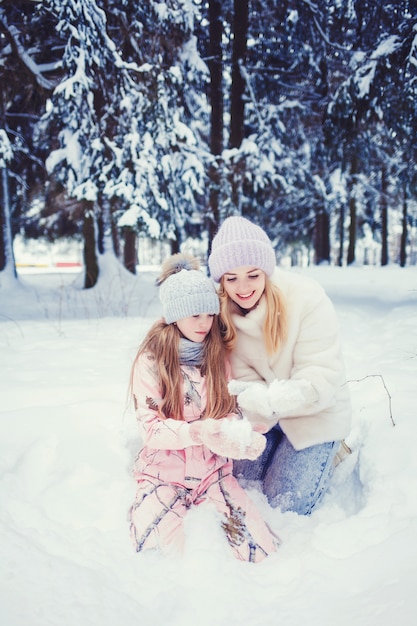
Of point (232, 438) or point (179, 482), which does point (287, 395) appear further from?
point (179, 482)

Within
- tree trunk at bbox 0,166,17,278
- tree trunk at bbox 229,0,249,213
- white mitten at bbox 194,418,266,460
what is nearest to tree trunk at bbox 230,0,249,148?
tree trunk at bbox 229,0,249,213

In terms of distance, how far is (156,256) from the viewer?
189 ft

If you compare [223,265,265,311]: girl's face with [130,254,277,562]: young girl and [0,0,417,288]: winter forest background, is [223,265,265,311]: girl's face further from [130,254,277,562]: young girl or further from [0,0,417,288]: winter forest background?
[0,0,417,288]: winter forest background

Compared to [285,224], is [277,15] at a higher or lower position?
higher

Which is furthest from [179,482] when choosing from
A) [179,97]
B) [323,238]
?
[323,238]

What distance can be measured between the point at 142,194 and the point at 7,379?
12.4 feet

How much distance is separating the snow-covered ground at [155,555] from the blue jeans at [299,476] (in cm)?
7

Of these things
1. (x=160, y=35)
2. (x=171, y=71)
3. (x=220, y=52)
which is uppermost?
(x=220, y=52)

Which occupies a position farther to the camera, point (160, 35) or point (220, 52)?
point (220, 52)

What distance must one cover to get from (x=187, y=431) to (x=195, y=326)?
1.66 ft

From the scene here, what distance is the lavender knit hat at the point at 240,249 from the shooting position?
2.10 metres

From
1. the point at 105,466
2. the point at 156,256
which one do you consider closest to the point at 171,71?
Answer: the point at 105,466

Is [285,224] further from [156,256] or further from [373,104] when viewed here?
[156,256]

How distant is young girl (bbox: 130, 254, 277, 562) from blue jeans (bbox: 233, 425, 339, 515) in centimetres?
22
